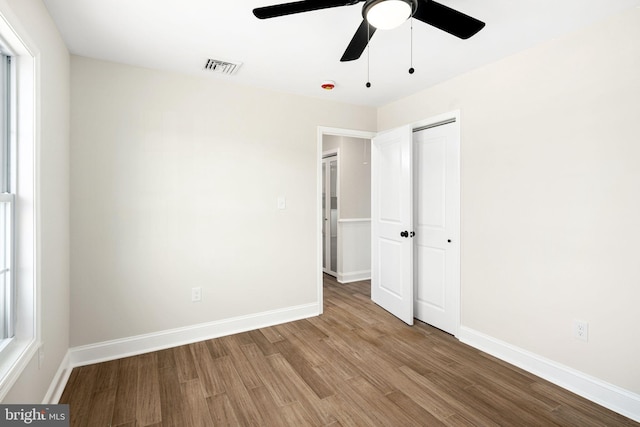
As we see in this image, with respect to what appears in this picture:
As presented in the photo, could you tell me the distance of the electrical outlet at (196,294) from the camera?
2943mm

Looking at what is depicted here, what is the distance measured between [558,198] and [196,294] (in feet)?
10.1

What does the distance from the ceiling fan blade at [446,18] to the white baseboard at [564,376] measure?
2325 mm

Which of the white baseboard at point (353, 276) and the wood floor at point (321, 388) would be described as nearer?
the wood floor at point (321, 388)

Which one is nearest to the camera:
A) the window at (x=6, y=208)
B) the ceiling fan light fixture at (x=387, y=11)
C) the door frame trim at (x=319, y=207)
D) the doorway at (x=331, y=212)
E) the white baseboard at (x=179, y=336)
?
the ceiling fan light fixture at (x=387, y=11)

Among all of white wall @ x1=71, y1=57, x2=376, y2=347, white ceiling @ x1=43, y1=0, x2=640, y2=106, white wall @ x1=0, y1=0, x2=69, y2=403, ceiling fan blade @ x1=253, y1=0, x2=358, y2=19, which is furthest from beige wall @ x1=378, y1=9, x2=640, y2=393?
white wall @ x1=0, y1=0, x2=69, y2=403

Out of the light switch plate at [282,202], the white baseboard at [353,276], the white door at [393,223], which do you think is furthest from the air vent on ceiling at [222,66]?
the white baseboard at [353,276]

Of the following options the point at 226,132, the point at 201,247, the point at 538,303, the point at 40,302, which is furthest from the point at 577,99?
the point at 40,302

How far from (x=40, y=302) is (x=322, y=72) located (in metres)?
2.63

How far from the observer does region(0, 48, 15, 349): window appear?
1583 millimetres

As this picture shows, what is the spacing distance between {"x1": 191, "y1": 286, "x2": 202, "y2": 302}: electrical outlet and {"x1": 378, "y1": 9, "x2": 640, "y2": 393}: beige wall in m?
2.48

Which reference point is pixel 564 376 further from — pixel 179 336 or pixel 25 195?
pixel 25 195

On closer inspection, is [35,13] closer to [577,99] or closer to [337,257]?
[577,99]

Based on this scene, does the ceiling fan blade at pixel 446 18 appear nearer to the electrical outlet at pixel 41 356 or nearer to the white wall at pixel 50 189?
the white wall at pixel 50 189

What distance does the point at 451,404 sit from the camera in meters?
2.01
